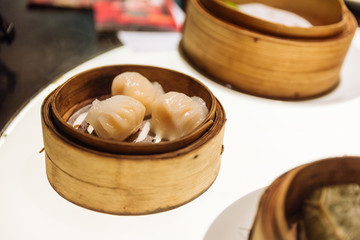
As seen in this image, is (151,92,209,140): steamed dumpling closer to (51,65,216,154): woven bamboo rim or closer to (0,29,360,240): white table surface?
(51,65,216,154): woven bamboo rim

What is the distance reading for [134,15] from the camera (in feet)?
9.05

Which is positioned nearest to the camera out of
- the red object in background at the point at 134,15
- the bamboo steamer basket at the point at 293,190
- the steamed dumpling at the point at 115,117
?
the bamboo steamer basket at the point at 293,190

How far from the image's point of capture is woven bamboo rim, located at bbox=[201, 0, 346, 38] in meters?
1.91

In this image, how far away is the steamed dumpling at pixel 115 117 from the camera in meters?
1.31

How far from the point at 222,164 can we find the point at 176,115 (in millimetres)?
314

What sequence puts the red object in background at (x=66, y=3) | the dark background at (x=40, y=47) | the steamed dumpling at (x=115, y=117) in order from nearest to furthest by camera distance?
the steamed dumpling at (x=115, y=117) < the dark background at (x=40, y=47) < the red object in background at (x=66, y=3)

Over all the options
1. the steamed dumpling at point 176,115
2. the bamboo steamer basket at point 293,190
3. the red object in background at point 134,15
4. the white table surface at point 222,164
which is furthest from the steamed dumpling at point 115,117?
the red object in background at point 134,15

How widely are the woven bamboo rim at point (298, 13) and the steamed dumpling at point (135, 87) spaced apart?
73cm

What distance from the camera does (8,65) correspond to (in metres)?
2.39

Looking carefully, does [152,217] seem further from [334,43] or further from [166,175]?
[334,43]

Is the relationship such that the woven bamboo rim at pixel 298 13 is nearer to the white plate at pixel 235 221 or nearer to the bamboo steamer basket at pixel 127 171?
the bamboo steamer basket at pixel 127 171

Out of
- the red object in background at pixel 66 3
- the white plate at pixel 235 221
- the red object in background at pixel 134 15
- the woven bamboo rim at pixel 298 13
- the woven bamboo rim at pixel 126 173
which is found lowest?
the red object in background at pixel 66 3

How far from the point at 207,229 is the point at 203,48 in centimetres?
120

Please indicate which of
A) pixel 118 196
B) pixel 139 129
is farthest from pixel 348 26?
pixel 118 196
